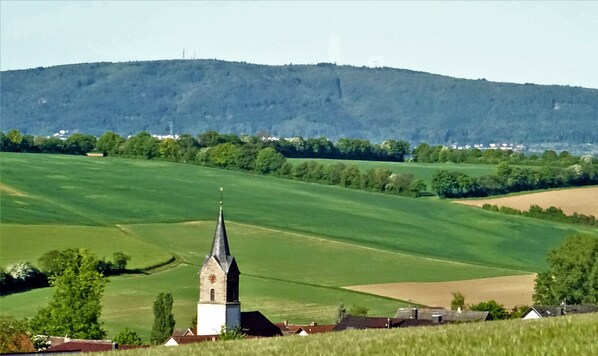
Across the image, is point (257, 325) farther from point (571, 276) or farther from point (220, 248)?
point (571, 276)

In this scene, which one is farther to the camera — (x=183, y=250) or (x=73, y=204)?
(x=73, y=204)

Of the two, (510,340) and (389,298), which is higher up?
(510,340)

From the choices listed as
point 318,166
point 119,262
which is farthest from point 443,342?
point 318,166

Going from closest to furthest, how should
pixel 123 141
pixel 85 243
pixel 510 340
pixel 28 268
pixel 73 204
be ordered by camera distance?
pixel 510 340
pixel 28 268
pixel 85 243
pixel 73 204
pixel 123 141

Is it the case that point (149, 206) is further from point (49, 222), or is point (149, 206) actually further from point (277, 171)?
point (277, 171)

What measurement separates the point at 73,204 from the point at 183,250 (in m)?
21.2

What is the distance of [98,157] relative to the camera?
178 m

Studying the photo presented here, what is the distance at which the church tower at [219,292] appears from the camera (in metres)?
88.7

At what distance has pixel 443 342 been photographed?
107 ft

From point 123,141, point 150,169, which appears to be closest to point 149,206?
point 150,169

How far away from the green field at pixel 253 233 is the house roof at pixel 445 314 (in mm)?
4063

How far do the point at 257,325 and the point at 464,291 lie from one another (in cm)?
2445

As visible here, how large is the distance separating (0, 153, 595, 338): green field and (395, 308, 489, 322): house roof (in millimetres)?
4063

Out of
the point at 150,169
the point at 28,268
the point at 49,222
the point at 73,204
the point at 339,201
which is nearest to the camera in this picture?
the point at 28,268
